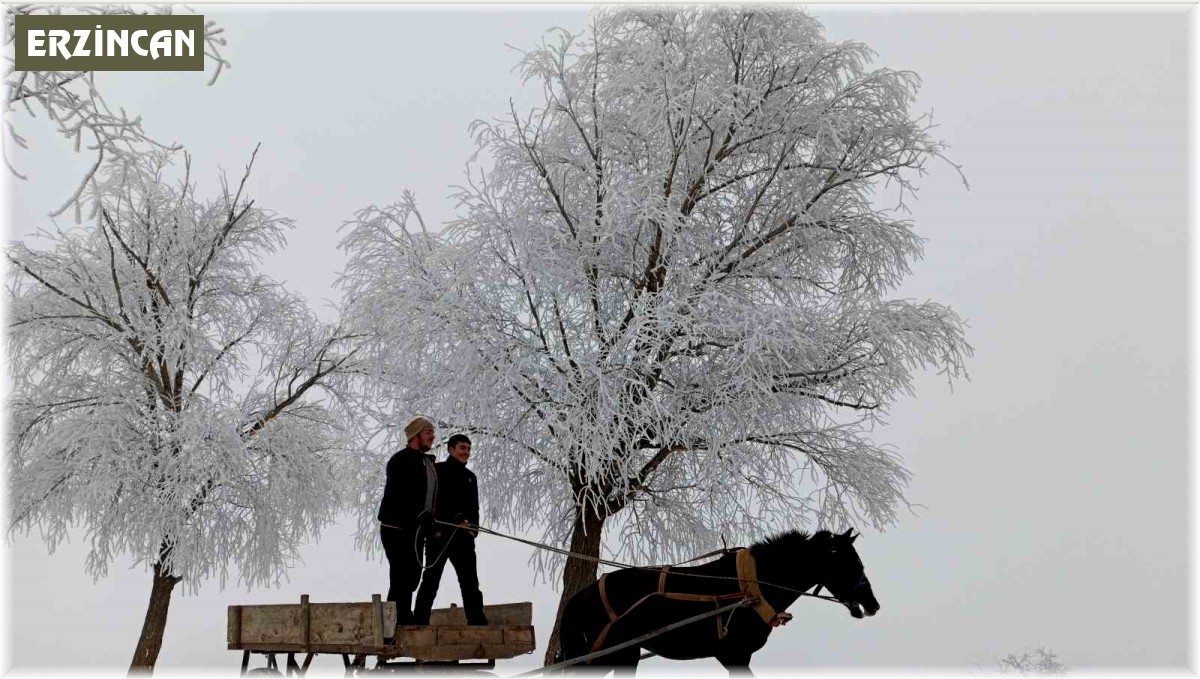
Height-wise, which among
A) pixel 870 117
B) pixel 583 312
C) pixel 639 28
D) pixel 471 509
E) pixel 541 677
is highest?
pixel 639 28

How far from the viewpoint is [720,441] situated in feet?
39.1

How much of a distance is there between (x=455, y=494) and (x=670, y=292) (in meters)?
3.52

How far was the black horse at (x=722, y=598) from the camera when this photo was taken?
8.52 metres

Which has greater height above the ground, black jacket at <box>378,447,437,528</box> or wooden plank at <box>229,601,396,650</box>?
black jacket at <box>378,447,437,528</box>

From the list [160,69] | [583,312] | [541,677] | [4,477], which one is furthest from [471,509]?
[4,477]

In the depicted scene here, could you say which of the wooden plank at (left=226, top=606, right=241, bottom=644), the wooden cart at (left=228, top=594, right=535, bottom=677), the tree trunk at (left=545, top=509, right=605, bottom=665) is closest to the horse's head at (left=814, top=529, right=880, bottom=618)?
the wooden cart at (left=228, top=594, right=535, bottom=677)

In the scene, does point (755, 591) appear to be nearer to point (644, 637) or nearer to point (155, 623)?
point (644, 637)

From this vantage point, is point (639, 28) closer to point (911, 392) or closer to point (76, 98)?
point (911, 392)

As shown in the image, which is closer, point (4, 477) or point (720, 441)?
point (720, 441)

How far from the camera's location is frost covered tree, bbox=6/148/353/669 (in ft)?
47.1

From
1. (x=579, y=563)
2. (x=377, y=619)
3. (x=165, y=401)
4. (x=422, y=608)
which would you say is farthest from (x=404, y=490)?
(x=165, y=401)

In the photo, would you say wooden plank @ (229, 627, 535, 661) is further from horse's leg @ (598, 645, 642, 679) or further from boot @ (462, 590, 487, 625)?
horse's leg @ (598, 645, 642, 679)

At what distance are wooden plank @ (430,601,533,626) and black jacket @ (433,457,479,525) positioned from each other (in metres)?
0.93

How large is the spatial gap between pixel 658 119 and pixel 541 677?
625 centimetres
